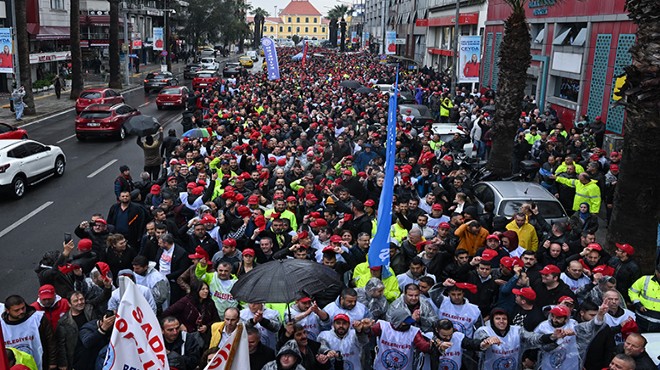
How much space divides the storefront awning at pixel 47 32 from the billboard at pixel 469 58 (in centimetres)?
2901

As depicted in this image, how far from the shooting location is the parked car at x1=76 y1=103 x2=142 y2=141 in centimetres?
2327

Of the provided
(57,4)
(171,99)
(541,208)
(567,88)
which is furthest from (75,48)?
(541,208)

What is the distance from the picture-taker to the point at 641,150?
901 cm

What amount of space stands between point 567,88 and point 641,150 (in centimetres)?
1610

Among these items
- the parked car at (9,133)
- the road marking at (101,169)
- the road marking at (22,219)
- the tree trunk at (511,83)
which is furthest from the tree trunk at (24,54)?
the tree trunk at (511,83)

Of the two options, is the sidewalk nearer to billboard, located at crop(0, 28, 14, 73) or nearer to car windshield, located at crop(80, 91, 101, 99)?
car windshield, located at crop(80, 91, 101, 99)

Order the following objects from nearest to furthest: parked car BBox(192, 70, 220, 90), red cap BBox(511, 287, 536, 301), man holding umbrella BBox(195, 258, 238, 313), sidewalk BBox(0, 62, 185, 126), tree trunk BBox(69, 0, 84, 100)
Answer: red cap BBox(511, 287, 536, 301) → man holding umbrella BBox(195, 258, 238, 313) → sidewalk BBox(0, 62, 185, 126) → tree trunk BBox(69, 0, 84, 100) → parked car BBox(192, 70, 220, 90)

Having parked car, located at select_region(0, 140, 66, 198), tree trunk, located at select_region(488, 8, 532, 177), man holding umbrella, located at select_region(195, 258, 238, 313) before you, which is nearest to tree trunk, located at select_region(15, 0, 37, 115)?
parked car, located at select_region(0, 140, 66, 198)

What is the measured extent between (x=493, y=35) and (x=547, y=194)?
23805 millimetres

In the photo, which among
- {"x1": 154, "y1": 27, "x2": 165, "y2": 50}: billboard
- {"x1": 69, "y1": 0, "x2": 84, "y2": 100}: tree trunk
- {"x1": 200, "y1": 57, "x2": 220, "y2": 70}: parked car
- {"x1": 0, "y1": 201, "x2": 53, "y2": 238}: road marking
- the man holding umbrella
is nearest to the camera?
the man holding umbrella

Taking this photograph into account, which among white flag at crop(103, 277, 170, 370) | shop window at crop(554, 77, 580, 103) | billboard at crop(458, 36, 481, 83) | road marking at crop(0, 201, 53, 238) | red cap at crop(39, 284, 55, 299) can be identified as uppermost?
billboard at crop(458, 36, 481, 83)

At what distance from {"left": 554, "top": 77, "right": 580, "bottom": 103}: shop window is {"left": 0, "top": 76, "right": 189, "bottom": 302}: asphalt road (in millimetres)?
14945

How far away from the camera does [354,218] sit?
987 centimetres

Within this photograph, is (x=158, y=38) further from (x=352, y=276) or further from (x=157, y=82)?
(x=352, y=276)
